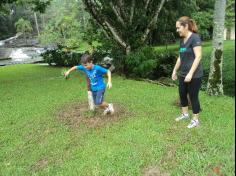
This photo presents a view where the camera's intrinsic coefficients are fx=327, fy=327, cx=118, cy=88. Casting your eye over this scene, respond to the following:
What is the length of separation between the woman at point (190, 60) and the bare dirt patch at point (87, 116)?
4.58ft

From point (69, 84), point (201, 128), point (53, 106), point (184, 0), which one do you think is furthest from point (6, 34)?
point (201, 128)

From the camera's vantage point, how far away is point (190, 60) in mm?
4926

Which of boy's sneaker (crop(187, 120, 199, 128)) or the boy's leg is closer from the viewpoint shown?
boy's sneaker (crop(187, 120, 199, 128))

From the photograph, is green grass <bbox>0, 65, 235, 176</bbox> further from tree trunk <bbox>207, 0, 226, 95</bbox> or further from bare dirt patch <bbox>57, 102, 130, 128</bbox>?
tree trunk <bbox>207, 0, 226, 95</bbox>

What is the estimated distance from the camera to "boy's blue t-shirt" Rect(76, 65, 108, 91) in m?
5.72

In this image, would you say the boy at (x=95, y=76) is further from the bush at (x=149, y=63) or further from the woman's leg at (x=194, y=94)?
the bush at (x=149, y=63)

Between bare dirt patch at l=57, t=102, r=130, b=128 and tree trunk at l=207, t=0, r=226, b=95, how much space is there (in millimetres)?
2277

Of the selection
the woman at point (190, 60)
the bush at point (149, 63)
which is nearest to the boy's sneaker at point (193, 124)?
the woman at point (190, 60)

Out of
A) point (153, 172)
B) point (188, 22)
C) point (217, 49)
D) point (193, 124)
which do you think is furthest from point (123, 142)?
point (217, 49)

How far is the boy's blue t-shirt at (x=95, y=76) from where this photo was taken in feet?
18.8

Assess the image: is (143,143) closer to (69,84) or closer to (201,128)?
(201,128)

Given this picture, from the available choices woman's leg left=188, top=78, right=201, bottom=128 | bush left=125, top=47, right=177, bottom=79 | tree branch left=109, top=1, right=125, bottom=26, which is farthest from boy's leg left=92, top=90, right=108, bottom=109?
tree branch left=109, top=1, right=125, bottom=26

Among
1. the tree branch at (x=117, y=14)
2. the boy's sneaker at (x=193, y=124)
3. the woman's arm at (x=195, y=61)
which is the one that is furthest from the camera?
the tree branch at (x=117, y=14)

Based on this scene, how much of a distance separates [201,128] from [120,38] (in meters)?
7.21
